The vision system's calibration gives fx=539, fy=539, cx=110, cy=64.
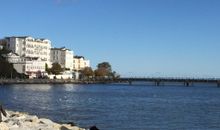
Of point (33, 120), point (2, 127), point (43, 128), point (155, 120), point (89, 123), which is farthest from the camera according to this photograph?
point (155, 120)

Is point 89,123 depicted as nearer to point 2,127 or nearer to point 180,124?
point 180,124

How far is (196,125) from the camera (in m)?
52.8

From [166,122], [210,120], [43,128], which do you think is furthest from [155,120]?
[43,128]

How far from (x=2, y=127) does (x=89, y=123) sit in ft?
71.3

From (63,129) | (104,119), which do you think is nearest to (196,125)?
(104,119)

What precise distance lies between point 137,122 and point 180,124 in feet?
14.5

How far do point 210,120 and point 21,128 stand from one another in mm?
30205

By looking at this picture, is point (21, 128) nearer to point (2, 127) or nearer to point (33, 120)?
point (2, 127)

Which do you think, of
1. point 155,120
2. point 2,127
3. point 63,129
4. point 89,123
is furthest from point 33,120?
point 155,120

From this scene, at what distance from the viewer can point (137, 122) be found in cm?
5438

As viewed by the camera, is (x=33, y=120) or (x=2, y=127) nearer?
(x=2, y=127)

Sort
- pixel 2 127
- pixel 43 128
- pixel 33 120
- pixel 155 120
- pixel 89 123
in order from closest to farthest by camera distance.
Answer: pixel 2 127 < pixel 43 128 < pixel 33 120 < pixel 89 123 < pixel 155 120

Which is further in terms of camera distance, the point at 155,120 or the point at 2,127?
the point at 155,120

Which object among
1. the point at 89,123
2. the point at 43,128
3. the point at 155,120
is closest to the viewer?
the point at 43,128
